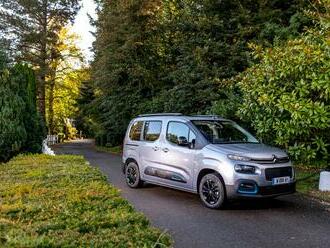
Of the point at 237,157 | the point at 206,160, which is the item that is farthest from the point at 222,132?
the point at 237,157

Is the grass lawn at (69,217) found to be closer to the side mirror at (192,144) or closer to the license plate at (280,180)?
the side mirror at (192,144)

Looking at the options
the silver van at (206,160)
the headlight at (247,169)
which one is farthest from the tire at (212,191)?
the headlight at (247,169)

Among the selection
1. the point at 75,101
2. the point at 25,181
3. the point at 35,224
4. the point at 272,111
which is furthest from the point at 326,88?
the point at 75,101

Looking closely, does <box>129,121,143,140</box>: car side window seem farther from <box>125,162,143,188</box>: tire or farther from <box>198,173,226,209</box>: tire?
<box>198,173,226,209</box>: tire

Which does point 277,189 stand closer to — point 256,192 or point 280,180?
point 280,180

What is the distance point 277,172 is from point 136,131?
171 inches

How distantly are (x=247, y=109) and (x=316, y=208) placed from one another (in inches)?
135

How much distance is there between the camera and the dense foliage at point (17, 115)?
11.9m

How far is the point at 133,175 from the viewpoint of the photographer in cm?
1111

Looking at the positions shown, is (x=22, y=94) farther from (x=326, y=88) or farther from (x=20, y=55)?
(x=20, y=55)

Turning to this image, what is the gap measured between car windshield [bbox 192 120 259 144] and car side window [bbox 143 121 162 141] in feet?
3.84

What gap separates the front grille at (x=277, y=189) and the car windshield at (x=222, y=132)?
1.44m

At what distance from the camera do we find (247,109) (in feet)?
36.2

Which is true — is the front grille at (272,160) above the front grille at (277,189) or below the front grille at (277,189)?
above
